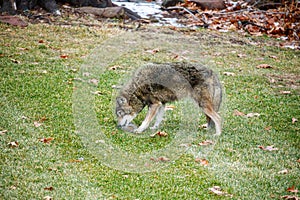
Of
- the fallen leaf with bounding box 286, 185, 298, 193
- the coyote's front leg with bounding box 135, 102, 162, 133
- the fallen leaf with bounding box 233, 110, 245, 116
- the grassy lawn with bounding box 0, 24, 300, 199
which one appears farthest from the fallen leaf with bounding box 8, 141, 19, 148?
the fallen leaf with bounding box 233, 110, 245, 116

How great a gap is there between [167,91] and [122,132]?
923 mm

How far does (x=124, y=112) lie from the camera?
8.29 meters

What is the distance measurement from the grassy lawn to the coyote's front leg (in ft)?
0.46

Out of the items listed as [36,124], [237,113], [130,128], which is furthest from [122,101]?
[237,113]

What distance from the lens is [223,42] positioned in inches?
595

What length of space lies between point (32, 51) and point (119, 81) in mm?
2682

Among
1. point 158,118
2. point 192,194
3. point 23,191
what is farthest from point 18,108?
point 192,194

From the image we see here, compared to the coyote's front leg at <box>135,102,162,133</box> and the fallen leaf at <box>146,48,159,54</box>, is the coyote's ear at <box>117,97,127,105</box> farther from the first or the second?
the fallen leaf at <box>146,48,159,54</box>

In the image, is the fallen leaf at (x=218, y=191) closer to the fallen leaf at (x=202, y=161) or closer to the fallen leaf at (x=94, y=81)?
the fallen leaf at (x=202, y=161)

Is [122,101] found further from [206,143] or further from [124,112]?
[206,143]

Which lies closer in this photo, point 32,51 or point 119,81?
point 119,81

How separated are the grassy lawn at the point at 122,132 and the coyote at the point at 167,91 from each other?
0.28 metres

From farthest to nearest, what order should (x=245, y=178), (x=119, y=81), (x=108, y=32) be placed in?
(x=108, y=32) → (x=119, y=81) → (x=245, y=178)

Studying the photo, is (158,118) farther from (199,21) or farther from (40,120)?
(199,21)
